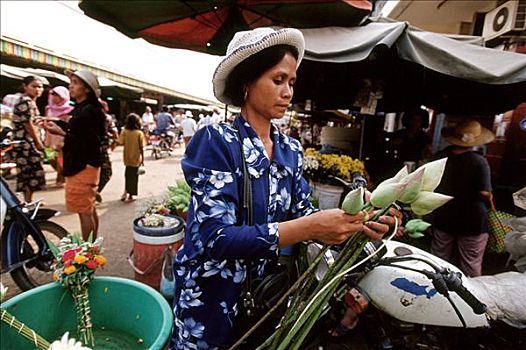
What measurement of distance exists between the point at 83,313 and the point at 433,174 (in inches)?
66.5

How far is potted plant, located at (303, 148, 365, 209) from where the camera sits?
302 centimetres

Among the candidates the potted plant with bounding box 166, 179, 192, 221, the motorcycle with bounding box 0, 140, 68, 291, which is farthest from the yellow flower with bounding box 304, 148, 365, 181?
the motorcycle with bounding box 0, 140, 68, 291

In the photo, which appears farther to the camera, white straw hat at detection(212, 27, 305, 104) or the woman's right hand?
white straw hat at detection(212, 27, 305, 104)

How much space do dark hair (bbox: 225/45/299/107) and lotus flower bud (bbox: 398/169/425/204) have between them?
65 centimetres

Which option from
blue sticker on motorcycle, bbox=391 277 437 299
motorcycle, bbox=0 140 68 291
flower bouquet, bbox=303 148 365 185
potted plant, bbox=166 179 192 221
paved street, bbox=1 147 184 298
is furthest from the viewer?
paved street, bbox=1 147 184 298

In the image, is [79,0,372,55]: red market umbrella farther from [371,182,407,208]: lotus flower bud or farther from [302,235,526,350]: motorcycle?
[371,182,407,208]: lotus flower bud

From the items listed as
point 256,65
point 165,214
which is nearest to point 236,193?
point 256,65

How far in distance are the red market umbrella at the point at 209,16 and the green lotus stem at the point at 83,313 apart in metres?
3.01

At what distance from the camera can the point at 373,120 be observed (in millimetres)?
5746

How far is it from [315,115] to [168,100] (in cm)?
2484

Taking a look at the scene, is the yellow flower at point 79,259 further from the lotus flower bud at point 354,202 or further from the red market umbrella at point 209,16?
the red market umbrella at point 209,16

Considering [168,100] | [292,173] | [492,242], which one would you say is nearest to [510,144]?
[492,242]

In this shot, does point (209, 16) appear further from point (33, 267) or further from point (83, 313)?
point (83, 313)

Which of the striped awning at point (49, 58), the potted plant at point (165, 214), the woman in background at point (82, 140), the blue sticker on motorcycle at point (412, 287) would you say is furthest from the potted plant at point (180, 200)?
the striped awning at point (49, 58)
